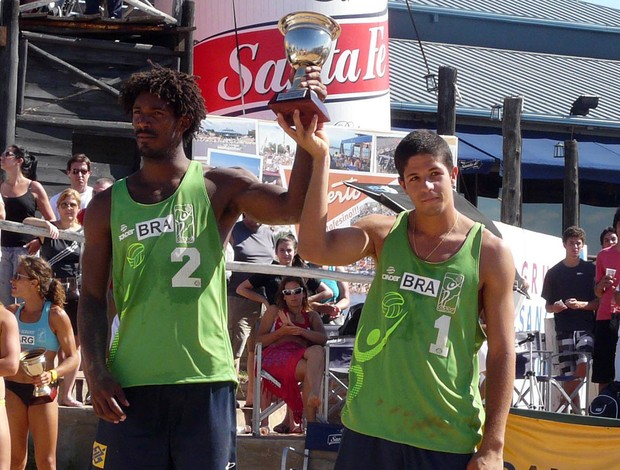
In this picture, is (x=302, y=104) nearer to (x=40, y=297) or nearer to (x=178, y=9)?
(x=40, y=297)

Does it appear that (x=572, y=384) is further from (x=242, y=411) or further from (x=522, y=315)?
(x=242, y=411)

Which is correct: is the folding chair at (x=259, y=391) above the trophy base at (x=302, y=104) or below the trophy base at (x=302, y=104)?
below

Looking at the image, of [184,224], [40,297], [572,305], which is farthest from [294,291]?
[184,224]

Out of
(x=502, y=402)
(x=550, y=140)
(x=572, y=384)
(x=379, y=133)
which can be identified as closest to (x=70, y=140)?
(x=379, y=133)

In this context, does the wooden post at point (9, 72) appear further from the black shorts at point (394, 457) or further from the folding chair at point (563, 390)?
the black shorts at point (394, 457)

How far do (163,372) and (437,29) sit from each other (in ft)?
75.7

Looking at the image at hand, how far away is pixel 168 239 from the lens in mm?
4121

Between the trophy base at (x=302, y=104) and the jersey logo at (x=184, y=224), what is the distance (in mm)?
509

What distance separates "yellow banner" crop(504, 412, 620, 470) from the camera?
672cm

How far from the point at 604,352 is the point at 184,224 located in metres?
6.04

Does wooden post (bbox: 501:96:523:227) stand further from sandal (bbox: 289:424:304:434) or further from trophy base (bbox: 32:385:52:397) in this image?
trophy base (bbox: 32:385:52:397)

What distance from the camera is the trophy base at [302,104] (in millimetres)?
3982

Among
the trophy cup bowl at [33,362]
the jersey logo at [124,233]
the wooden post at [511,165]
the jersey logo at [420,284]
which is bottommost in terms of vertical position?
the trophy cup bowl at [33,362]

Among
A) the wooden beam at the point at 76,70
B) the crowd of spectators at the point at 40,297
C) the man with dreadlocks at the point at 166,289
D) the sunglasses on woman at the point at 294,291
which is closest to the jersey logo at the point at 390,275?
the man with dreadlocks at the point at 166,289
